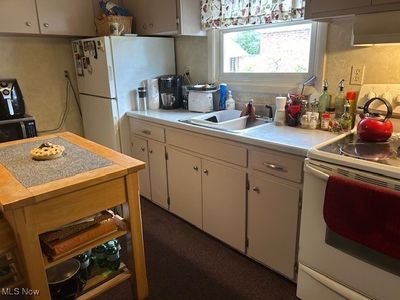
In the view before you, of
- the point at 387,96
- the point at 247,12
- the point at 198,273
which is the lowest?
the point at 198,273

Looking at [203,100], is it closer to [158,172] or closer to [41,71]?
[158,172]

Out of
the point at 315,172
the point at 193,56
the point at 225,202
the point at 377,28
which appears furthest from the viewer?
the point at 193,56

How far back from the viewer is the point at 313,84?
2049 mm

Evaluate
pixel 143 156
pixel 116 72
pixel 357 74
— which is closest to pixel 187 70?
pixel 116 72

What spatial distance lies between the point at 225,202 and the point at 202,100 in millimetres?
942

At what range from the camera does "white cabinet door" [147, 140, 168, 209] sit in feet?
8.22

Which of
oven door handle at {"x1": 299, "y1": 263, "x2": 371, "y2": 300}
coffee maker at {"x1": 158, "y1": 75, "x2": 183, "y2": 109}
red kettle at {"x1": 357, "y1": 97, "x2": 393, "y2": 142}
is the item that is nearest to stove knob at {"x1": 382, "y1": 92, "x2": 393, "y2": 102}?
red kettle at {"x1": 357, "y1": 97, "x2": 393, "y2": 142}

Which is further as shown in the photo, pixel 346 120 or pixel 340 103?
pixel 340 103

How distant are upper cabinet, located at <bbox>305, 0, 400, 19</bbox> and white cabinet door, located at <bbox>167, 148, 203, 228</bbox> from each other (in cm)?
114

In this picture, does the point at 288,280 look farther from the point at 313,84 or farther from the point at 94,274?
the point at 313,84

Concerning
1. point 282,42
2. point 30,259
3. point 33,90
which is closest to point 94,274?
point 30,259

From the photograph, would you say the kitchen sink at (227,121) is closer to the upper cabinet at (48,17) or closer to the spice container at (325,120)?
the spice container at (325,120)

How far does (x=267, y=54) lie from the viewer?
2.41 metres

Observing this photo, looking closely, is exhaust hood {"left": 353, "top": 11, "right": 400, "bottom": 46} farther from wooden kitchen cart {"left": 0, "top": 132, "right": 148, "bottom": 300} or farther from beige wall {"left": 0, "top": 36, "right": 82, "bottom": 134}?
beige wall {"left": 0, "top": 36, "right": 82, "bottom": 134}
